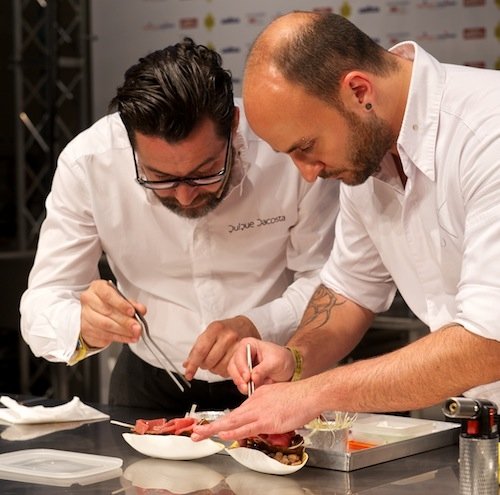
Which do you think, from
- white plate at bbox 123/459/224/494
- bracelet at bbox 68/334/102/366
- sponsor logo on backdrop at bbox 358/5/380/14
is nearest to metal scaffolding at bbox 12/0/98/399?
sponsor logo on backdrop at bbox 358/5/380/14

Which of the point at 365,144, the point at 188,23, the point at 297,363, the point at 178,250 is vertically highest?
the point at 188,23

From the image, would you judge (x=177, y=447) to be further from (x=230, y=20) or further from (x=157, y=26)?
(x=157, y=26)

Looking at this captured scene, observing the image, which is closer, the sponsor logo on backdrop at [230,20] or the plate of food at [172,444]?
the plate of food at [172,444]

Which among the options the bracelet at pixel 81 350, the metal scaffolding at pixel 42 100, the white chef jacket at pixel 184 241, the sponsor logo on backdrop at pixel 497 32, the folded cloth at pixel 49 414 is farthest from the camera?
the metal scaffolding at pixel 42 100

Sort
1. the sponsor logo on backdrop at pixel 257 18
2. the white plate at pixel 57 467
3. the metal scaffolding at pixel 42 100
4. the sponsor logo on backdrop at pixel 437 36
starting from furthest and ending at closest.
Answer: the metal scaffolding at pixel 42 100, the sponsor logo on backdrop at pixel 257 18, the sponsor logo on backdrop at pixel 437 36, the white plate at pixel 57 467

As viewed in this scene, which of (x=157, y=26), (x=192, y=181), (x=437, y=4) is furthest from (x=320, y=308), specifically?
(x=157, y=26)

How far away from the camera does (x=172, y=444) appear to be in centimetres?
212

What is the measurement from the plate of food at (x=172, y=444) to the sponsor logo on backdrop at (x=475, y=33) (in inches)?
107

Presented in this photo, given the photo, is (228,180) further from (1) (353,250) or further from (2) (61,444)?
(2) (61,444)

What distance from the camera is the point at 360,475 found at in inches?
79.6

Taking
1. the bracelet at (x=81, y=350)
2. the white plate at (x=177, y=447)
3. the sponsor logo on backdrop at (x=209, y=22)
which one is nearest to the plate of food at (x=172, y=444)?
the white plate at (x=177, y=447)

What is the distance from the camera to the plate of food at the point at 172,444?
211 cm

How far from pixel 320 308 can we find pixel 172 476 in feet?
2.42

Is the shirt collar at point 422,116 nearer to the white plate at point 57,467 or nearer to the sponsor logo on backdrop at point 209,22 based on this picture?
the white plate at point 57,467
